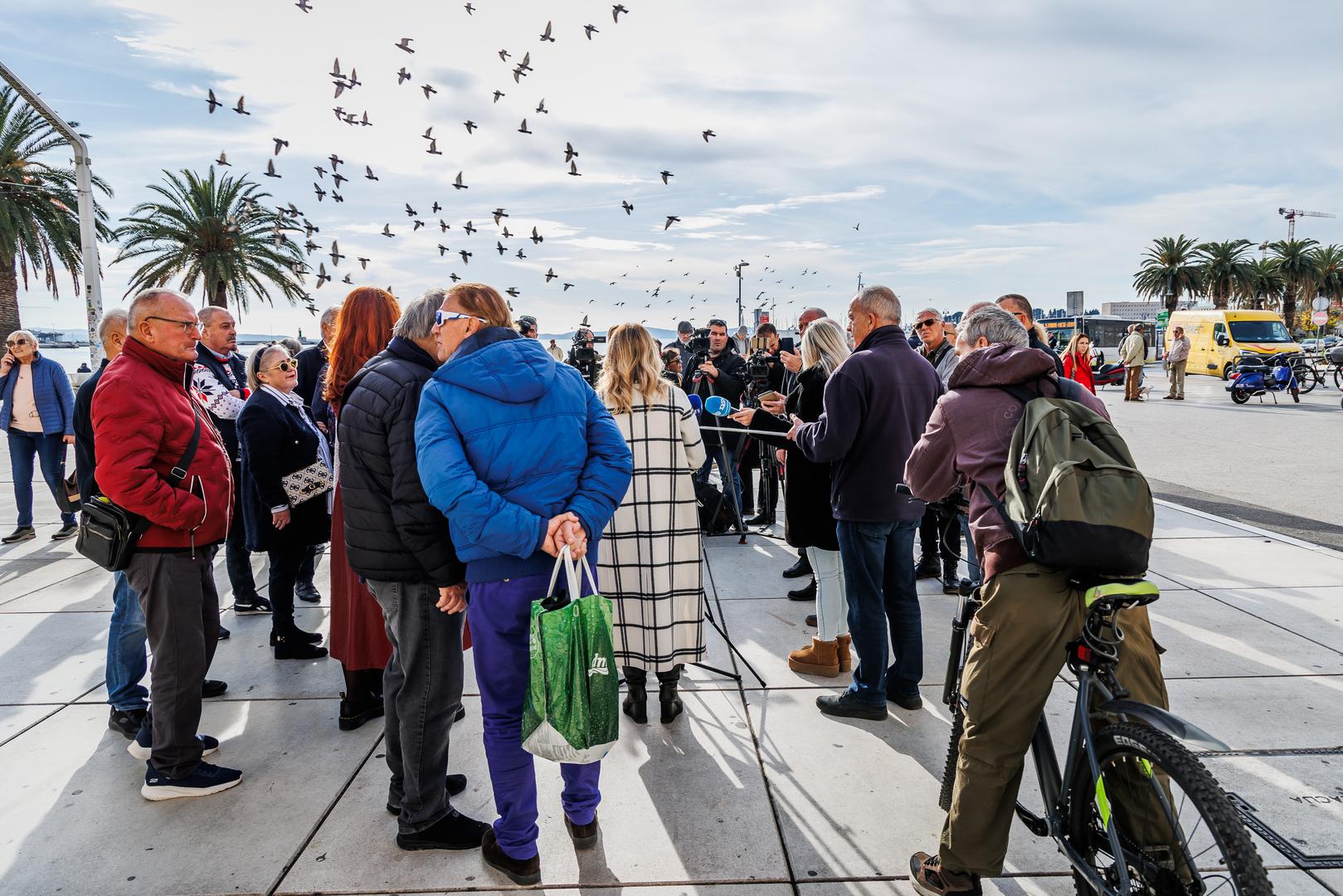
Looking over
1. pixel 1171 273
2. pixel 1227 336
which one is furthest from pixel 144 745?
pixel 1171 273

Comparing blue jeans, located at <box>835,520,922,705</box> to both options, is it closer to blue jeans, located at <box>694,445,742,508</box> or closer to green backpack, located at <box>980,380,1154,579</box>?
green backpack, located at <box>980,380,1154,579</box>

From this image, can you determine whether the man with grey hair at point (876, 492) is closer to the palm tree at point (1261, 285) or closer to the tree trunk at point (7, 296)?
the tree trunk at point (7, 296)

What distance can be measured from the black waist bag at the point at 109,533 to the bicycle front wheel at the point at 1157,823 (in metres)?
3.41

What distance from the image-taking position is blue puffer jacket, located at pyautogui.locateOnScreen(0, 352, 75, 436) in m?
7.21

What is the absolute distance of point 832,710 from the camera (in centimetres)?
375

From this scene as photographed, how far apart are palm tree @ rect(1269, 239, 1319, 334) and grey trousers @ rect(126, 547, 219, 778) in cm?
5835

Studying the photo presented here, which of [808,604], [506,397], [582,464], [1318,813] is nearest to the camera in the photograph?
[506,397]

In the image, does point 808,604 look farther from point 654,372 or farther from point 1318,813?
point 1318,813

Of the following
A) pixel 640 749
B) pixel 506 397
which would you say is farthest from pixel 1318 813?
pixel 506 397

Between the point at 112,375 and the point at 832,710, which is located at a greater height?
the point at 112,375

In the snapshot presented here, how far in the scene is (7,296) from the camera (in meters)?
20.9

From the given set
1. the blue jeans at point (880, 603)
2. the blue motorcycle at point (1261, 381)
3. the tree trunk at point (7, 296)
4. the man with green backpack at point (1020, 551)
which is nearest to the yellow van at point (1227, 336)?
the blue motorcycle at point (1261, 381)

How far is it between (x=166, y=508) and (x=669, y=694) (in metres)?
2.28

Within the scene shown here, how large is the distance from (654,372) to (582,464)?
1.05 m
